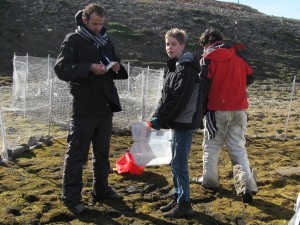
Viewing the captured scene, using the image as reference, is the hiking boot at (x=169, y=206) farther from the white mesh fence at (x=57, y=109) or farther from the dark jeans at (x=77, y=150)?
the white mesh fence at (x=57, y=109)

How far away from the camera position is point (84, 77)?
157 inches

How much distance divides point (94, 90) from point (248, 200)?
1.99 meters

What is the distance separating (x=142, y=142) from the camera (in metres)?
5.17

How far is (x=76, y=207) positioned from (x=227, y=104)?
6.18 ft

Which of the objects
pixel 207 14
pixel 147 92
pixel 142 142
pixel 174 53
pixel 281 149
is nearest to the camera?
pixel 174 53

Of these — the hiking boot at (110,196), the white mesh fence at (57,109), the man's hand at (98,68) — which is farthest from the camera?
the white mesh fence at (57,109)

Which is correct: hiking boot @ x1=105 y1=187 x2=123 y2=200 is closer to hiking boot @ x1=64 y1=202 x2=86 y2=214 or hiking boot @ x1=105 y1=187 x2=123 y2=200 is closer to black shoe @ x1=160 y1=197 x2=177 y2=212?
hiking boot @ x1=64 y1=202 x2=86 y2=214

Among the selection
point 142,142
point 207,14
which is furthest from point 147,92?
point 207,14

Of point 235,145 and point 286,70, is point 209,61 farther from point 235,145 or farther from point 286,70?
point 286,70

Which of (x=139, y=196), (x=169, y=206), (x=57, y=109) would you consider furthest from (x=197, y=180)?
(x=57, y=109)

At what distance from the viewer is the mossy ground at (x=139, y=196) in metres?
4.20

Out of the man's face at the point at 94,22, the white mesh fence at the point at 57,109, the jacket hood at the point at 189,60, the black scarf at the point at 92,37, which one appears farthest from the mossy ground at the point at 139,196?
the white mesh fence at the point at 57,109

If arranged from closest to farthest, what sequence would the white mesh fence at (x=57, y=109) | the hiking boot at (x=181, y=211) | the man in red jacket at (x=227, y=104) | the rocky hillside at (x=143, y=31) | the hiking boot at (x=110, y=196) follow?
1. the hiking boot at (x=181, y=211)
2. the hiking boot at (x=110, y=196)
3. the man in red jacket at (x=227, y=104)
4. the white mesh fence at (x=57, y=109)
5. the rocky hillside at (x=143, y=31)

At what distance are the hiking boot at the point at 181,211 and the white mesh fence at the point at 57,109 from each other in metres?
3.81
